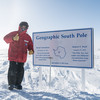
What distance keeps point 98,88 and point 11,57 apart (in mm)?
5213

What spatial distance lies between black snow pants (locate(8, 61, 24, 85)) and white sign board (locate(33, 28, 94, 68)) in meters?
1.07

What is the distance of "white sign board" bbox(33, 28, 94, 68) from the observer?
3.81 m

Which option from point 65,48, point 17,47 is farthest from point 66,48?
point 17,47

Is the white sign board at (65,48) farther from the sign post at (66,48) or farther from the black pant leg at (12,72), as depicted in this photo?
the black pant leg at (12,72)

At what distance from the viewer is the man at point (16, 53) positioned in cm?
326

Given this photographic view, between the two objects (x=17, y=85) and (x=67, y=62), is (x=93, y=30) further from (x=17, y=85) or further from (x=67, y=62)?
(x=17, y=85)

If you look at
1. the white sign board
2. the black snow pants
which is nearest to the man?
the black snow pants

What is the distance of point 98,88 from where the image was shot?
6.88 m

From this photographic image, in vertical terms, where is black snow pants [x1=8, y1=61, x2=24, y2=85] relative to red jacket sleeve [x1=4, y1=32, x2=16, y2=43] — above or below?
below

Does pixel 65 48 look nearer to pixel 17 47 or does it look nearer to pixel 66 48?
pixel 66 48

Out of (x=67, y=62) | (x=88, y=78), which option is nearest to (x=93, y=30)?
(x=67, y=62)

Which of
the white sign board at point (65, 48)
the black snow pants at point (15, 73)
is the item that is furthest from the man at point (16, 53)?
the white sign board at point (65, 48)

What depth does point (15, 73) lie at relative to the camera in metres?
3.31

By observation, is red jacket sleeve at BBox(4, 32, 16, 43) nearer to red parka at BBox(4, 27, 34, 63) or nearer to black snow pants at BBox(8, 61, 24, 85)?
red parka at BBox(4, 27, 34, 63)
